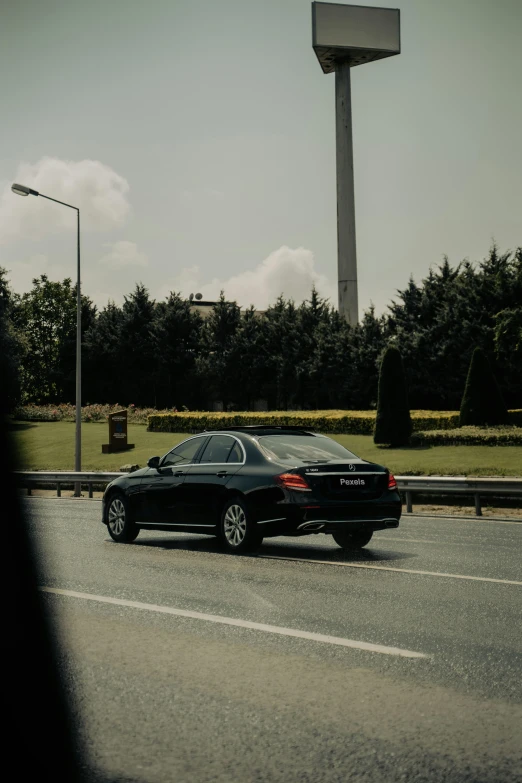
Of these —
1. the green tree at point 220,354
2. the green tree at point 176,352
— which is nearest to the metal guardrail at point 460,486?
the green tree at point 220,354

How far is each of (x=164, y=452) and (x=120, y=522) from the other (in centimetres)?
2425

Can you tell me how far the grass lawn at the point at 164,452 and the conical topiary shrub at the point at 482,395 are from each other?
8.46 ft

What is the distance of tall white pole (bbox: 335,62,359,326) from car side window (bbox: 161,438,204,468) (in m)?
47.0

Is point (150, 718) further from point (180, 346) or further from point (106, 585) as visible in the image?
point (180, 346)

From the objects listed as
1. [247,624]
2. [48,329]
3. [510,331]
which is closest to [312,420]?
[510,331]

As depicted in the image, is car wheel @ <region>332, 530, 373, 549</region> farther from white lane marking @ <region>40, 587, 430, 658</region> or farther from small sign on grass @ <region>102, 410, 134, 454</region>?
small sign on grass @ <region>102, 410, 134, 454</region>

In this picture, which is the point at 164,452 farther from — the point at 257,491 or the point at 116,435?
the point at 257,491

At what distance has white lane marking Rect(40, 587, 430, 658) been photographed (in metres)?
6.26

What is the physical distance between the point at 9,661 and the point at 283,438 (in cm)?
663

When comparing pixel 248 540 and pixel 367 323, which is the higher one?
pixel 367 323

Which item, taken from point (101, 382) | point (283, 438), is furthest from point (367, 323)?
point (283, 438)

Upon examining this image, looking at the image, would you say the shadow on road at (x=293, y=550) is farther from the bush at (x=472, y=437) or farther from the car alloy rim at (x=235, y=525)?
the bush at (x=472, y=437)

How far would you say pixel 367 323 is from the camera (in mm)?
51438

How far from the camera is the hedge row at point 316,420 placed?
3575cm
